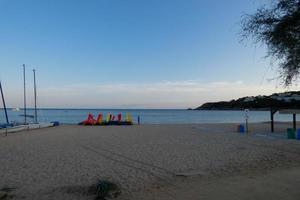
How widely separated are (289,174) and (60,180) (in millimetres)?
5644

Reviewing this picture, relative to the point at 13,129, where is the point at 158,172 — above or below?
below

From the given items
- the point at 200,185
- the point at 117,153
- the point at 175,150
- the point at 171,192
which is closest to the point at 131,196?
the point at 171,192

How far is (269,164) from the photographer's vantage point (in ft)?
37.5

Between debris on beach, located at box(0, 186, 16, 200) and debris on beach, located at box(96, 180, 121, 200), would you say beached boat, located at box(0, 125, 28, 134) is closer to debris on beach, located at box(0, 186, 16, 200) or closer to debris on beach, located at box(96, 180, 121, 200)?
debris on beach, located at box(0, 186, 16, 200)

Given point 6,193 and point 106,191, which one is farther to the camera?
point 6,193

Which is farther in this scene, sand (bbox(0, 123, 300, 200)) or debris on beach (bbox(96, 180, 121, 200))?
sand (bbox(0, 123, 300, 200))

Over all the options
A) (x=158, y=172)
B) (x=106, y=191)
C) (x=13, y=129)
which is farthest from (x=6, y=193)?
(x=13, y=129)

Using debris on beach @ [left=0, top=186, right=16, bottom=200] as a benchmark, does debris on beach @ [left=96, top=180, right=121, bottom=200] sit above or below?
above

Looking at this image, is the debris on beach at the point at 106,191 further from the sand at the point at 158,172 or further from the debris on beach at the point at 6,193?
the debris on beach at the point at 6,193

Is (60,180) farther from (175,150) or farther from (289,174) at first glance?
(175,150)

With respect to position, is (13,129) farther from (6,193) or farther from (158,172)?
(6,193)

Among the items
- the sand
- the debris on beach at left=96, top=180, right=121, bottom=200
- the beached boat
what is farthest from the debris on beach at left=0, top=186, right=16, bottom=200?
the beached boat

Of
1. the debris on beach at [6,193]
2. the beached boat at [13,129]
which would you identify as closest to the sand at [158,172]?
the debris on beach at [6,193]

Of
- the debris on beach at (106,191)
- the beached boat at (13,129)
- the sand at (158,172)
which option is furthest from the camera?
the beached boat at (13,129)
